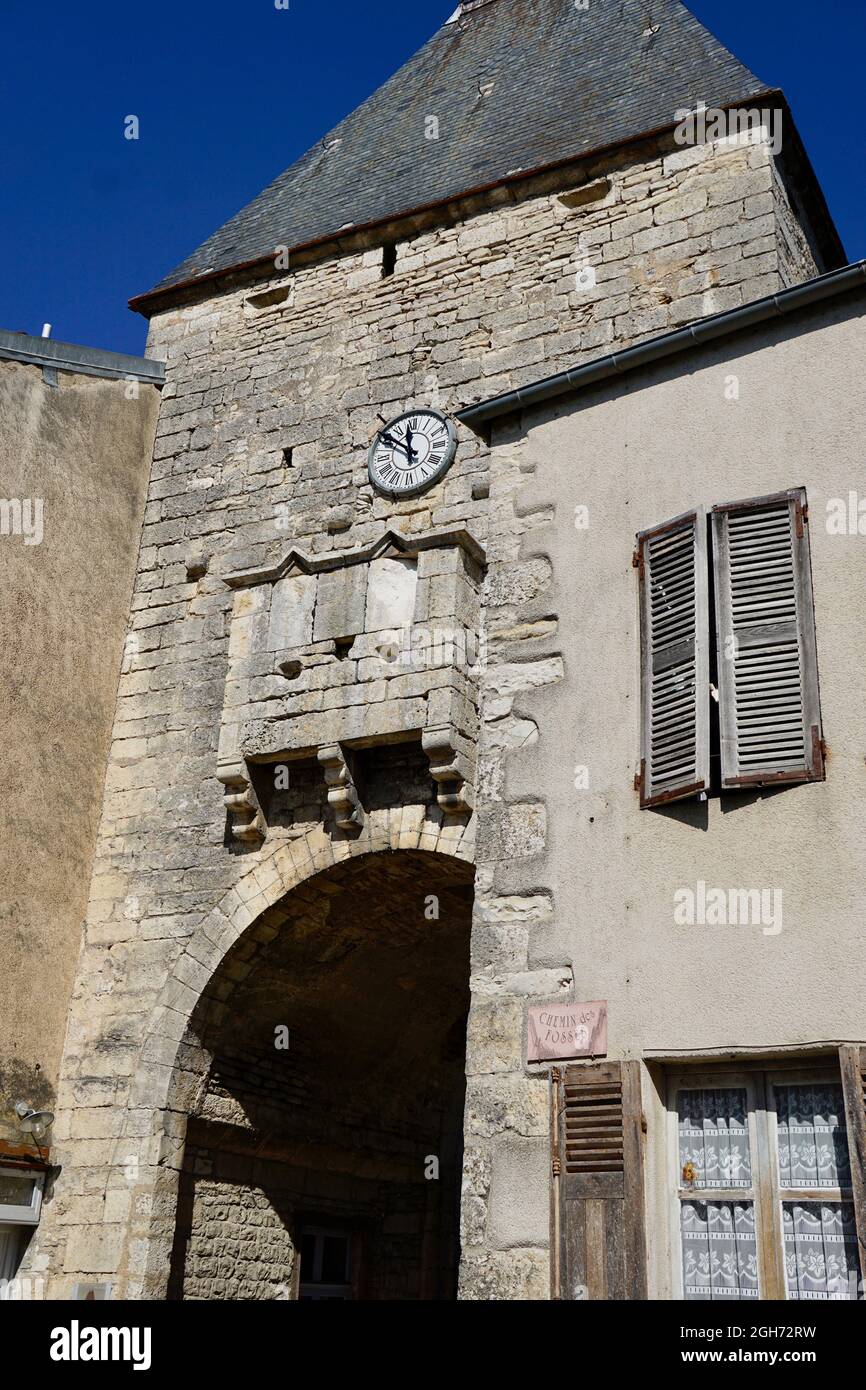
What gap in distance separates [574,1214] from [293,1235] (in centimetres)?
438

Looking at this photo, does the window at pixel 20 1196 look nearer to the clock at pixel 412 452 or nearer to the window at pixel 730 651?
the clock at pixel 412 452

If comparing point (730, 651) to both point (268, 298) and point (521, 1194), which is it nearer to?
point (521, 1194)

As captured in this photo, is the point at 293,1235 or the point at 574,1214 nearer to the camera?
the point at 574,1214

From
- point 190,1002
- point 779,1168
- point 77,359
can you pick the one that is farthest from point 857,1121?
point 77,359

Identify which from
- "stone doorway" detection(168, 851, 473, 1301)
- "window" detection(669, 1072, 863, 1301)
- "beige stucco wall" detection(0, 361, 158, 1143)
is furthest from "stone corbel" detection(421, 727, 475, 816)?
"window" detection(669, 1072, 863, 1301)

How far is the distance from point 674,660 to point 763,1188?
5.58 ft

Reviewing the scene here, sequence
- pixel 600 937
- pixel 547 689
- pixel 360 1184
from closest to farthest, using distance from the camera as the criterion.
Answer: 1. pixel 600 937
2. pixel 547 689
3. pixel 360 1184

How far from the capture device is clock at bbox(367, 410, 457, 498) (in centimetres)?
757

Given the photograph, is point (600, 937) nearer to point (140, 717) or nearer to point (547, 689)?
point (547, 689)

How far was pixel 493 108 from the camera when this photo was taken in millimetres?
9578

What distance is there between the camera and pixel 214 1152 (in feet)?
23.7

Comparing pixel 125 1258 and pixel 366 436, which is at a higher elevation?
pixel 366 436

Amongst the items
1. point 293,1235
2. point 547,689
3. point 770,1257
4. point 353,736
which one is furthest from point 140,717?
point 770,1257

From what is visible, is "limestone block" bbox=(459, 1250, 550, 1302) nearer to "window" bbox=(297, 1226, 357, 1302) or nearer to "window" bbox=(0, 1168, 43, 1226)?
"window" bbox=(0, 1168, 43, 1226)
